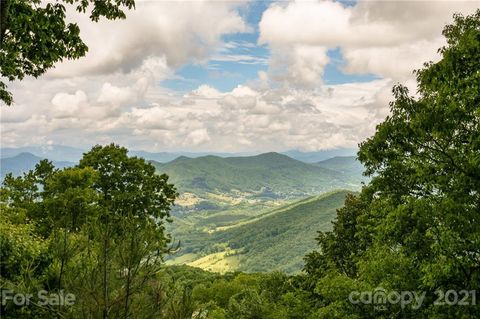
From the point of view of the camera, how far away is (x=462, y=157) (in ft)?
54.7

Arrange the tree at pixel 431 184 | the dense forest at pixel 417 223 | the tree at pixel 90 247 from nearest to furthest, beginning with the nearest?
1. the tree at pixel 90 247
2. the dense forest at pixel 417 223
3. the tree at pixel 431 184

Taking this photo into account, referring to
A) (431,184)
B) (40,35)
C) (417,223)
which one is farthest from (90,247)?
(431,184)

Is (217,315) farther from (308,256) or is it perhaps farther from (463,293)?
(463,293)

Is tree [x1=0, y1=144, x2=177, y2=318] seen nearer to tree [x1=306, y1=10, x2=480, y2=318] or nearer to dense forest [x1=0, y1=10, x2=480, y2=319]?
dense forest [x1=0, y1=10, x2=480, y2=319]

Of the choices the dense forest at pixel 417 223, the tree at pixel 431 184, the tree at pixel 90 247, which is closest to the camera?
the tree at pixel 90 247

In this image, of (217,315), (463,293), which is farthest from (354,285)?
(217,315)

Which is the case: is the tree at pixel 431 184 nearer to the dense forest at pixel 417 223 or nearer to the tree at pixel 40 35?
the dense forest at pixel 417 223

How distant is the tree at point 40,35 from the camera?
1027cm

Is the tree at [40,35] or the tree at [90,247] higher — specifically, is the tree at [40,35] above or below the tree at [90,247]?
above

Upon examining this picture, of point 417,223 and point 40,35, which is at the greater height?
point 40,35

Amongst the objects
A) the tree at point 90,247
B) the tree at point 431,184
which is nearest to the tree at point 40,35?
the tree at point 90,247

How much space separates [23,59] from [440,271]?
1682 centimetres

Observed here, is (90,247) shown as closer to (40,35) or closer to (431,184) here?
(40,35)

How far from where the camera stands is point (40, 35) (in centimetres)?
1084
